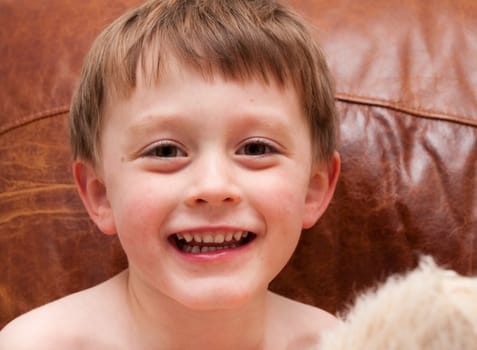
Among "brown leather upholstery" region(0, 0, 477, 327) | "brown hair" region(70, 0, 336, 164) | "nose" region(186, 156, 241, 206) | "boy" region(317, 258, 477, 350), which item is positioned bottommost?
"brown leather upholstery" region(0, 0, 477, 327)

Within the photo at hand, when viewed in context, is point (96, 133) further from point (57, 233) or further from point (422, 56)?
point (422, 56)

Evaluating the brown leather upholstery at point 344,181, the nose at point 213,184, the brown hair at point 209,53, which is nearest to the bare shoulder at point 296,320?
the brown leather upholstery at point 344,181

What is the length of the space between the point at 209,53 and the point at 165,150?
0.14 metres

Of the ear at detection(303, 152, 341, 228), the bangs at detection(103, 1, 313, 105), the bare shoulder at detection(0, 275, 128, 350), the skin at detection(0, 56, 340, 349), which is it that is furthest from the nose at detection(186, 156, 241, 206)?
the bare shoulder at detection(0, 275, 128, 350)

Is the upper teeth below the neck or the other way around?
the other way around

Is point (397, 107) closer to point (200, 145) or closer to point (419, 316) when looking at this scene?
point (200, 145)

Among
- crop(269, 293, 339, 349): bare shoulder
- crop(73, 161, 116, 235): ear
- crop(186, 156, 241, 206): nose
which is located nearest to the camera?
crop(186, 156, 241, 206): nose

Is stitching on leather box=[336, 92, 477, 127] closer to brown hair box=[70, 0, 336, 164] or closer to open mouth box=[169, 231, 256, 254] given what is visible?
brown hair box=[70, 0, 336, 164]

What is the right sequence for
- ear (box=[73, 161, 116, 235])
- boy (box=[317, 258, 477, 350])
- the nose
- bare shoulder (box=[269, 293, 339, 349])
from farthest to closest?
1. bare shoulder (box=[269, 293, 339, 349])
2. ear (box=[73, 161, 116, 235])
3. the nose
4. boy (box=[317, 258, 477, 350])

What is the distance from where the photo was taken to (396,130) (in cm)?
128

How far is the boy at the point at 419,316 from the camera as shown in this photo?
1.65 ft

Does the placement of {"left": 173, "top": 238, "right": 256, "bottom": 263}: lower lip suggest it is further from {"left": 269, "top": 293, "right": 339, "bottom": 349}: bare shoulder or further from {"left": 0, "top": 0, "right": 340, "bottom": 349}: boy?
{"left": 269, "top": 293, "right": 339, "bottom": 349}: bare shoulder

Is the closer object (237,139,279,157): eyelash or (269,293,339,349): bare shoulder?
(237,139,279,157): eyelash

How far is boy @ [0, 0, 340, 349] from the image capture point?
95 centimetres
